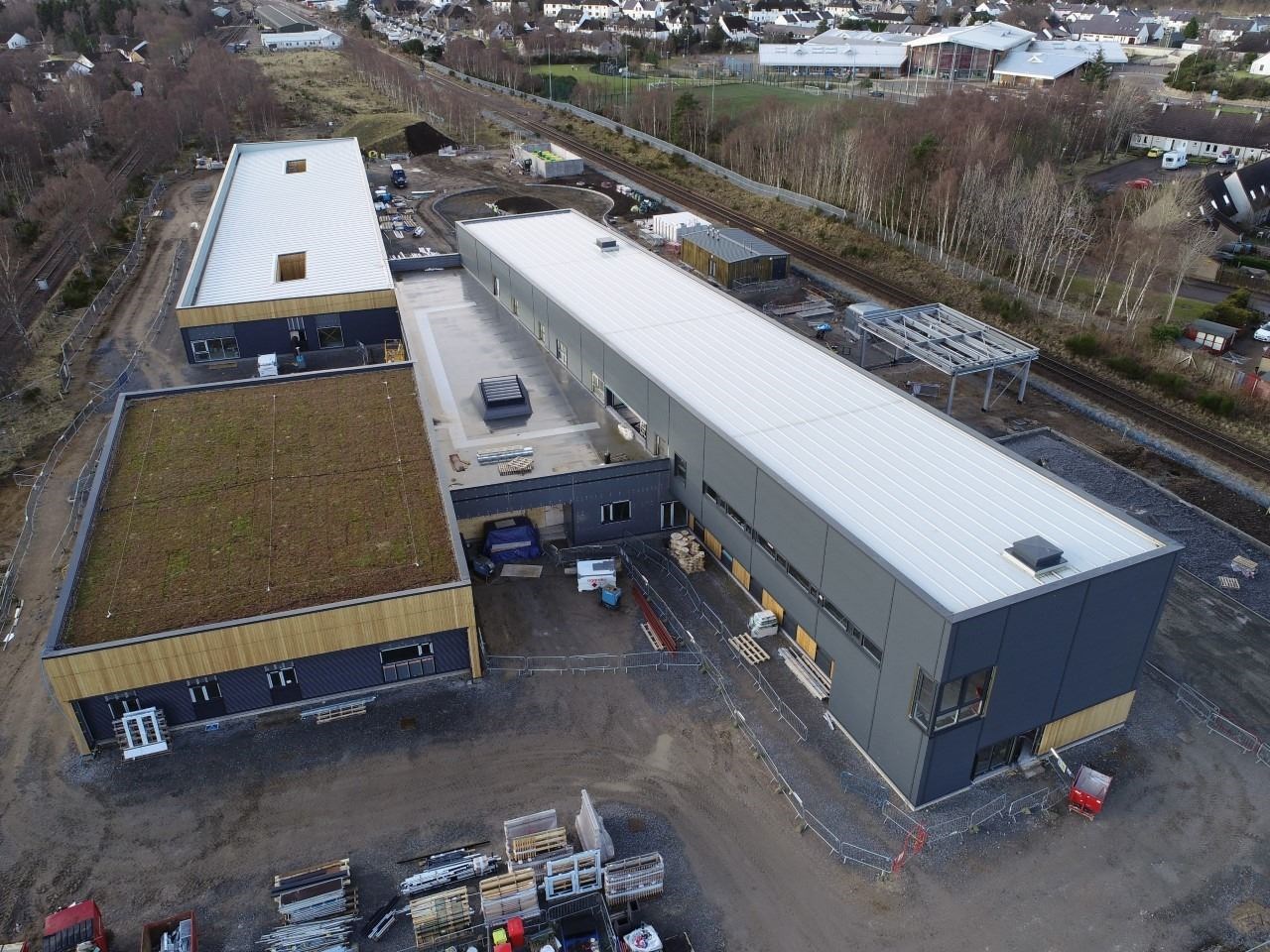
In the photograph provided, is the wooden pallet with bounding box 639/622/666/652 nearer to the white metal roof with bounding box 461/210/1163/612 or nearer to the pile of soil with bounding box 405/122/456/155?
the white metal roof with bounding box 461/210/1163/612

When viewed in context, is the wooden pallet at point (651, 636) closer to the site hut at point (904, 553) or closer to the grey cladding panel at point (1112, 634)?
the site hut at point (904, 553)

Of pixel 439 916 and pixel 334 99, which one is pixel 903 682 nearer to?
pixel 439 916

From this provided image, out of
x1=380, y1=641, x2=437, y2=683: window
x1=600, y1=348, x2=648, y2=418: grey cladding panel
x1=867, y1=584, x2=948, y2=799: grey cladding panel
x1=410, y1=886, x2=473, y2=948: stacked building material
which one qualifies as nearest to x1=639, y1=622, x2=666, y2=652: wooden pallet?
x1=380, y1=641, x2=437, y2=683: window

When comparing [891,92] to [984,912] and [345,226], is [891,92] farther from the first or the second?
[984,912]

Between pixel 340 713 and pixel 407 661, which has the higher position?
pixel 407 661

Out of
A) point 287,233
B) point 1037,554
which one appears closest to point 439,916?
point 1037,554

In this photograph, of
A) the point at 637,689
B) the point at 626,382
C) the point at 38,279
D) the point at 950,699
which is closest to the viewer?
the point at 950,699

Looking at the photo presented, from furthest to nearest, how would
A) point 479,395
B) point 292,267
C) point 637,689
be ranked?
point 292,267, point 479,395, point 637,689
